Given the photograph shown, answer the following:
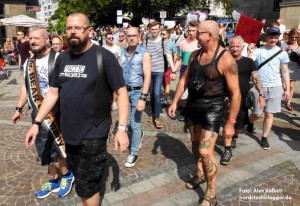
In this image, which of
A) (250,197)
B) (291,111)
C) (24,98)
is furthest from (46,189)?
(291,111)

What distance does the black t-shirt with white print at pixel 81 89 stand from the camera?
8.47 feet

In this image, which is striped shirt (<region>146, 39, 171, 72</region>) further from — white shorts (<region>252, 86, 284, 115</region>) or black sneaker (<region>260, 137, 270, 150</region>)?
black sneaker (<region>260, 137, 270, 150</region>)

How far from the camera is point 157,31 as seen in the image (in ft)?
20.1

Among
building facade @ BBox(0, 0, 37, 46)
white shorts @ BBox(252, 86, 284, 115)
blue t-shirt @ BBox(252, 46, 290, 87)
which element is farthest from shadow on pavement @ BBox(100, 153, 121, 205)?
building facade @ BBox(0, 0, 37, 46)

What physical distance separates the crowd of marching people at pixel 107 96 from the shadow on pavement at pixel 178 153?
12.1 inches

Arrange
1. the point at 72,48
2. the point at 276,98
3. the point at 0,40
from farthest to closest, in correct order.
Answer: the point at 0,40
the point at 276,98
the point at 72,48

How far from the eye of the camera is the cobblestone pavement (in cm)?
357

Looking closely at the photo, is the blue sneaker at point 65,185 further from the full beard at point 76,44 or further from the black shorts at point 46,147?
the full beard at point 76,44

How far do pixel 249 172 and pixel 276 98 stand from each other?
149cm

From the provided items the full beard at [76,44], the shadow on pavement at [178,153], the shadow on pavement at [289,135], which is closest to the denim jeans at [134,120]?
the shadow on pavement at [178,153]

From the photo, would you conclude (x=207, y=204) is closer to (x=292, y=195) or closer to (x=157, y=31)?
(x=292, y=195)

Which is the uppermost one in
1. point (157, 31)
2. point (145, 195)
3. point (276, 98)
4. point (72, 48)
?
point (157, 31)

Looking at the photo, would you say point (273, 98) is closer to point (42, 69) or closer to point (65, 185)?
point (65, 185)

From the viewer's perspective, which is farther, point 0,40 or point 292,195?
point 0,40
